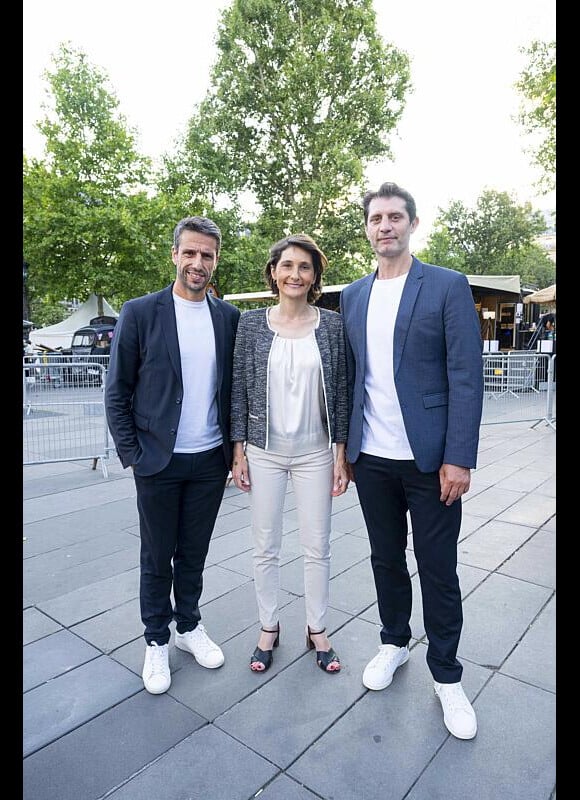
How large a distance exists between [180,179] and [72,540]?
25.6m

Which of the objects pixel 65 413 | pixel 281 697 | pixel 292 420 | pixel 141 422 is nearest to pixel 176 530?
pixel 141 422

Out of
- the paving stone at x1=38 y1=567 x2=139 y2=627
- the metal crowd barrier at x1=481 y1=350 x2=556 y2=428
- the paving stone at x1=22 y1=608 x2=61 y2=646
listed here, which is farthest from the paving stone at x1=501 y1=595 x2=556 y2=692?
the metal crowd barrier at x1=481 y1=350 x2=556 y2=428

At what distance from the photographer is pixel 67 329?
30078 millimetres

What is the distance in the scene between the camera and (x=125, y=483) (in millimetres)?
6375

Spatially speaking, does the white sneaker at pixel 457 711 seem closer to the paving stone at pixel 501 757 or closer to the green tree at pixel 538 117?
the paving stone at pixel 501 757

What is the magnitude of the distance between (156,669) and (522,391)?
9012 mm

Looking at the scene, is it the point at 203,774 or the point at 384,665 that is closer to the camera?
the point at 203,774

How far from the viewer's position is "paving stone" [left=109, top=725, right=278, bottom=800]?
197 centimetres

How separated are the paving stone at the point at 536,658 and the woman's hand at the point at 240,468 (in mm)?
1610

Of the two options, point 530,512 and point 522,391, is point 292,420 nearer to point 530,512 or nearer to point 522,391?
point 530,512

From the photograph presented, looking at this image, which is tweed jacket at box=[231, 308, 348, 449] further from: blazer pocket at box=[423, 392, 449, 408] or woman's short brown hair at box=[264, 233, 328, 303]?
blazer pocket at box=[423, 392, 449, 408]

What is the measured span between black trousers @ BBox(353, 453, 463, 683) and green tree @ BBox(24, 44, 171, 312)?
23239mm

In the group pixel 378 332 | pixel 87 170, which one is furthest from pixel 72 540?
pixel 87 170

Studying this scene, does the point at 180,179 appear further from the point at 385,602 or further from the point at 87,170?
the point at 385,602
